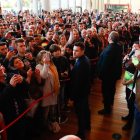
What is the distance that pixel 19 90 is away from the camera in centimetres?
271

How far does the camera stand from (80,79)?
301 cm

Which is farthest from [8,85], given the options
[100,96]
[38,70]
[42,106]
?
[100,96]

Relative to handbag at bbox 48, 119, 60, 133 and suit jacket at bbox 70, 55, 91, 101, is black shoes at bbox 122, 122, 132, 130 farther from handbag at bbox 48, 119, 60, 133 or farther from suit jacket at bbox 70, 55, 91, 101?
handbag at bbox 48, 119, 60, 133

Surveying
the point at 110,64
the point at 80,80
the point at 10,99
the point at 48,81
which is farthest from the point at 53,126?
the point at 110,64

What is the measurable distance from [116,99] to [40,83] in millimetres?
2577

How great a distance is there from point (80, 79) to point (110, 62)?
120 cm

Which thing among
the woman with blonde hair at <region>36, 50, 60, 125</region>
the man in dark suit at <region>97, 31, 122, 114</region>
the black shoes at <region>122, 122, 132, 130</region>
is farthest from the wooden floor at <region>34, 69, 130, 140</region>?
the woman with blonde hair at <region>36, 50, 60, 125</region>

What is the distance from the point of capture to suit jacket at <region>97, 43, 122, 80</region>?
389 centimetres

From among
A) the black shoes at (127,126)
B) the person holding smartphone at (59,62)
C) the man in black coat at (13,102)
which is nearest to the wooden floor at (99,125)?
the black shoes at (127,126)

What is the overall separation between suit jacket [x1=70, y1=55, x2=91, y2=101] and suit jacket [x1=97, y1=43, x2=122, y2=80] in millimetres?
980

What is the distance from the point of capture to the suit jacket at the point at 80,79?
3.00 m

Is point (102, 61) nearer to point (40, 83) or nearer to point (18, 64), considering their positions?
point (40, 83)

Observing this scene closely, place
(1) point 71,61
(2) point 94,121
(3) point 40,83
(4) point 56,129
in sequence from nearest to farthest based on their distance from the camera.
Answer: (3) point 40,83 → (4) point 56,129 → (2) point 94,121 → (1) point 71,61

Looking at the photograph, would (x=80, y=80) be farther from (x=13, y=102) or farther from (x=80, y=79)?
(x=13, y=102)
